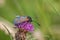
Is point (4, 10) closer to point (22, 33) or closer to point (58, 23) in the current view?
point (58, 23)

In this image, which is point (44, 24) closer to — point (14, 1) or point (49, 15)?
point (49, 15)

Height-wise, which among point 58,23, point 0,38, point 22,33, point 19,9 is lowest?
point 22,33

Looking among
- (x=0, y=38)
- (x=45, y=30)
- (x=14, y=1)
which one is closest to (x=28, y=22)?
(x=0, y=38)

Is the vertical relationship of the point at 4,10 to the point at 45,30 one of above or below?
above

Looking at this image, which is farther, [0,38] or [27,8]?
[27,8]

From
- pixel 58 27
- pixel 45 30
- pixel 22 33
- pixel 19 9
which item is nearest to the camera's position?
pixel 22 33

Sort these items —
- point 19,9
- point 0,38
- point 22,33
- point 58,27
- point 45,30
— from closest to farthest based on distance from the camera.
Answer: point 22,33 → point 0,38 → point 45,30 → point 58,27 → point 19,9

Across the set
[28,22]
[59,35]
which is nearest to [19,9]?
[59,35]
